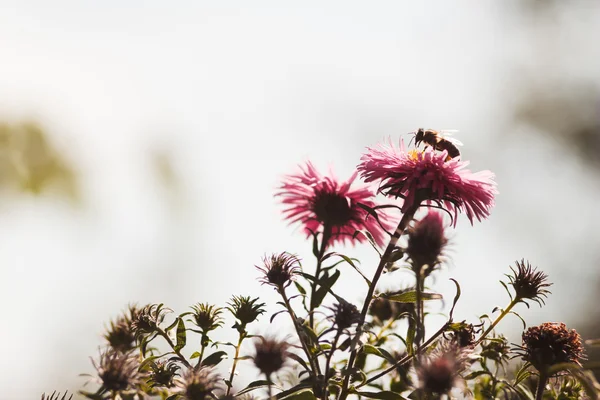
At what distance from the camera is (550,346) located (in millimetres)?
779

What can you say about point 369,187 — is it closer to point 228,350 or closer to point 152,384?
point 228,350

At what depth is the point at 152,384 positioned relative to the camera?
0.79 m

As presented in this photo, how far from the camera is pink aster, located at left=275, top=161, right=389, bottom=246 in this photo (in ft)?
3.46

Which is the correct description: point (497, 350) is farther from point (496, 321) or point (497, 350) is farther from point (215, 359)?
point (215, 359)

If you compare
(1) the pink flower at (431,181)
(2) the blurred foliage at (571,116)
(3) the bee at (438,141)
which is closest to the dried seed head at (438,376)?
(1) the pink flower at (431,181)

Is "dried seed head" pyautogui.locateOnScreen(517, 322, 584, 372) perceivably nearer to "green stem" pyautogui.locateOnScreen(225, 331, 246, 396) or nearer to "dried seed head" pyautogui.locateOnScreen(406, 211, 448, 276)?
"dried seed head" pyautogui.locateOnScreen(406, 211, 448, 276)

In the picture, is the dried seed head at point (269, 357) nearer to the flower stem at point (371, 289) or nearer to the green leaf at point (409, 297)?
the flower stem at point (371, 289)

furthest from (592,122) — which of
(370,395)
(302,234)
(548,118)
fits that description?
(370,395)

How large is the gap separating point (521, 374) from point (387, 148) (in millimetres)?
398

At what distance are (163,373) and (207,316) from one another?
10 centimetres

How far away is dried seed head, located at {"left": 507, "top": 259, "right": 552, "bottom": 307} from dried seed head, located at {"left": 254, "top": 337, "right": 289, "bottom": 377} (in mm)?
418

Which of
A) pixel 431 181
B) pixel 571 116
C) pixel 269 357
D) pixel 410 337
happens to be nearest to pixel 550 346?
pixel 410 337

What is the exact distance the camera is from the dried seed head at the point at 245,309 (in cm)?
82

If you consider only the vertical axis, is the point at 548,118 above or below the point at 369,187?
above
